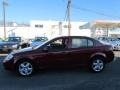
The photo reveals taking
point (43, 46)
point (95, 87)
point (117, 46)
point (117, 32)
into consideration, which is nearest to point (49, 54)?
point (43, 46)

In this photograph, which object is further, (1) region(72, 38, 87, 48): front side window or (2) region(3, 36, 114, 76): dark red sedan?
(1) region(72, 38, 87, 48): front side window

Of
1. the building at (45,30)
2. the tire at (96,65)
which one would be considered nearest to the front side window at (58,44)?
the tire at (96,65)

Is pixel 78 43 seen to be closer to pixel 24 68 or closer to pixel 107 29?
pixel 24 68

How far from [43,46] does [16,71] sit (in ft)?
4.60

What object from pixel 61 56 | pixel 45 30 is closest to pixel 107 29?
pixel 45 30

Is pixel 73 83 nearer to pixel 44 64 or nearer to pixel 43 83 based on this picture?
pixel 43 83

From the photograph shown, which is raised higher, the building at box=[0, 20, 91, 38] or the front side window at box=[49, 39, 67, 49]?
the building at box=[0, 20, 91, 38]

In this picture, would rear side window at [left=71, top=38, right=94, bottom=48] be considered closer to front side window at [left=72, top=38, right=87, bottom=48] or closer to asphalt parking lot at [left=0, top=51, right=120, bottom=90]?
front side window at [left=72, top=38, right=87, bottom=48]

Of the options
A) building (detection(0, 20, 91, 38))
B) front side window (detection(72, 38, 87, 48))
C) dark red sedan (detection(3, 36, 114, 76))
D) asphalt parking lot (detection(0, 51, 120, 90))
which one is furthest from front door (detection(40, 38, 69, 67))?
building (detection(0, 20, 91, 38))

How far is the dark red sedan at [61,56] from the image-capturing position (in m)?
9.17

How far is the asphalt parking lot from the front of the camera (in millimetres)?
7593

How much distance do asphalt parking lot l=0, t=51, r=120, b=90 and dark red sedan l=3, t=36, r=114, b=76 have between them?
1.19ft

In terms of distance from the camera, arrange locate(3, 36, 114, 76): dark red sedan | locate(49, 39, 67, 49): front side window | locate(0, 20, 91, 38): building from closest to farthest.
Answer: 1. locate(3, 36, 114, 76): dark red sedan
2. locate(49, 39, 67, 49): front side window
3. locate(0, 20, 91, 38): building

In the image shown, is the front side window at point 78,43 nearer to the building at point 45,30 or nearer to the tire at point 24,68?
the tire at point 24,68
